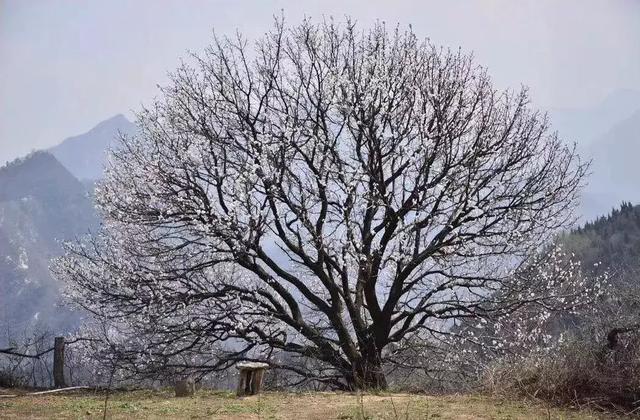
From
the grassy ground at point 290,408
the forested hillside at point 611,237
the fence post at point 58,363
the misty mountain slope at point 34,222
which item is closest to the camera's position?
the grassy ground at point 290,408

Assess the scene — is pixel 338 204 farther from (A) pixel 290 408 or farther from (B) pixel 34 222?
(B) pixel 34 222

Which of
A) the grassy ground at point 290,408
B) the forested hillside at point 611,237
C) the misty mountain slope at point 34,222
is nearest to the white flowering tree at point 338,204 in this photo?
the grassy ground at point 290,408

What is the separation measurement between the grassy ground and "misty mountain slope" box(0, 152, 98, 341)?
63695mm

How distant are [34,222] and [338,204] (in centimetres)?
10241

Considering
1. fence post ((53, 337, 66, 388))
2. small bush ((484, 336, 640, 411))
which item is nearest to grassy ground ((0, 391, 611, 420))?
small bush ((484, 336, 640, 411))

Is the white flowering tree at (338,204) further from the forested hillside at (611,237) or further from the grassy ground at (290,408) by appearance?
the forested hillside at (611,237)

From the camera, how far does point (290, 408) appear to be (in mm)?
7535

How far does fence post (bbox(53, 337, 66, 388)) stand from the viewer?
1205cm

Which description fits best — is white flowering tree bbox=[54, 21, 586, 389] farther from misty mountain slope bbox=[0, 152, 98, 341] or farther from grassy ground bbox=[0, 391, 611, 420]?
misty mountain slope bbox=[0, 152, 98, 341]

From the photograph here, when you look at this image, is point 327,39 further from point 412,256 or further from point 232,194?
point 412,256

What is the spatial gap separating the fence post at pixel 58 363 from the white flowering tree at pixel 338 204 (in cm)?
103

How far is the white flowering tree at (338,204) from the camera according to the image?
11547 millimetres

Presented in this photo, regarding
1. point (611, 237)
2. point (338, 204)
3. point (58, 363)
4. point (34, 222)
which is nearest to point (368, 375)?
point (338, 204)

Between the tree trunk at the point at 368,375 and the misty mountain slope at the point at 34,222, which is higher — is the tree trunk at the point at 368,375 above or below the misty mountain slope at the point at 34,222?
below
